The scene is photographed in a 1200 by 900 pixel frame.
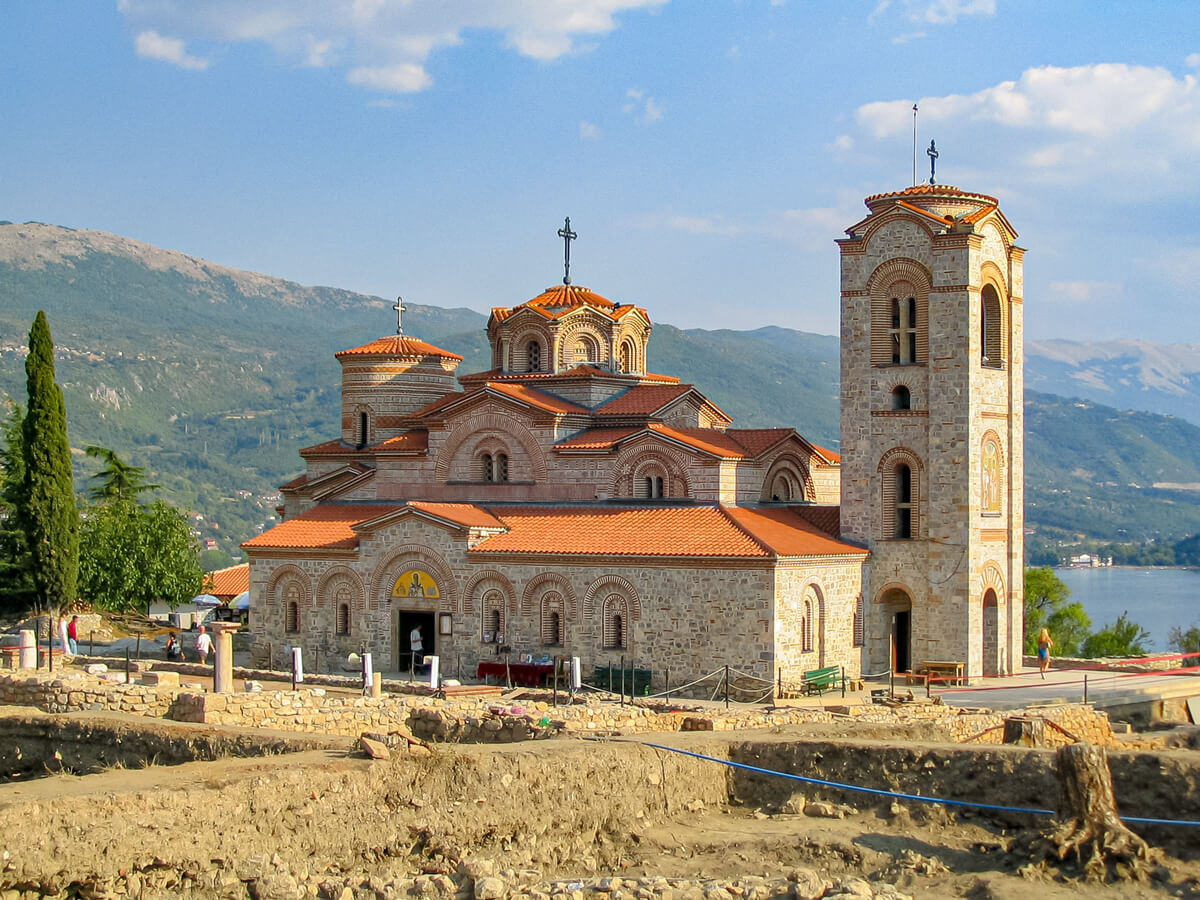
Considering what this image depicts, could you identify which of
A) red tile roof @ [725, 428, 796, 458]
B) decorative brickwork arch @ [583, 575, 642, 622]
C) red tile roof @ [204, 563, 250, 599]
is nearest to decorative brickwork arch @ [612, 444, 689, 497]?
red tile roof @ [725, 428, 796, 458]

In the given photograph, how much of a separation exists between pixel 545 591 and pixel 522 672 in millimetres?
2084

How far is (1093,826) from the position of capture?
18906 mm

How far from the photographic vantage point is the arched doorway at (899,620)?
1463 inches

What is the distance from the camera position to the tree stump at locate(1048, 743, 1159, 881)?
18516 mm

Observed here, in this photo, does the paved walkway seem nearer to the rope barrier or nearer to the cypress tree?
the rope barrier

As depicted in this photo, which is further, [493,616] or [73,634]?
[73,634]

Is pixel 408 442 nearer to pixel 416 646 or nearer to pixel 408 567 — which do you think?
pixel 408 567

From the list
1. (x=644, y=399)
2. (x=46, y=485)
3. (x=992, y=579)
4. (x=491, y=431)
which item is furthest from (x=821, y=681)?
(x=46, y=485)

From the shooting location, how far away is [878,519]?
37.1 meters

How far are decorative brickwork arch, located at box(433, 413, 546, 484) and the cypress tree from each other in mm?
10748

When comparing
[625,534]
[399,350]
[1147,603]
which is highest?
[399,350]

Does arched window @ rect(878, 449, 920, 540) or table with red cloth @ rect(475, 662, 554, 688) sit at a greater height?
arched window @ rect(878, 449, 920, 540)

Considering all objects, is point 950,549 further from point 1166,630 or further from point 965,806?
point 1166,630

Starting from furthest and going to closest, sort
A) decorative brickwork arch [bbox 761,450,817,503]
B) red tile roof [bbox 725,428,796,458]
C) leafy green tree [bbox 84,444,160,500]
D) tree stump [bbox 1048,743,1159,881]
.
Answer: leafy green tree [bbox 84,444,160,500] → decorative brickwork arch [bbox 761,450,817,503] → red tile roof [bbox 725,428,796,458] → tree stump [bbox 1048,743,1159,881]
